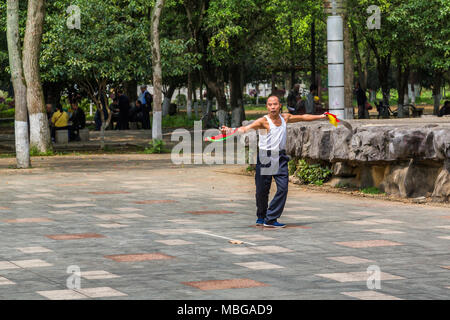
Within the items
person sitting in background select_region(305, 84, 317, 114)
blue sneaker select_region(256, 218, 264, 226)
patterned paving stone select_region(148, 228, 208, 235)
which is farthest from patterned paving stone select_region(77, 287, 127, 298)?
person sitting in background select_region(305, 84, 317, 114)

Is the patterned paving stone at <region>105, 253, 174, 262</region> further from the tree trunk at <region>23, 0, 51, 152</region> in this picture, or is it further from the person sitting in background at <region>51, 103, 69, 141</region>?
the person sitting in background at <region>51, 103, 69, 141</region>

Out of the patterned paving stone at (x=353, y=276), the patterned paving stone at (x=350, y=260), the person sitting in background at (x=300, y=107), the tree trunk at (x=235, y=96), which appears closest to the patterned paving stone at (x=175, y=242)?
the patterned paving stone at (x=350, y=260)

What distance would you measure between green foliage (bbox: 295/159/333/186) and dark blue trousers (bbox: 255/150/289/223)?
4.45 metres

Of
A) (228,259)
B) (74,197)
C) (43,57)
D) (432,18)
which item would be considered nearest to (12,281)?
(228,259)

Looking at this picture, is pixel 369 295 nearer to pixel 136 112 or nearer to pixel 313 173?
pixel 313 173

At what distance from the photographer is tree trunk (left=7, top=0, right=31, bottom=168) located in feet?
60.4

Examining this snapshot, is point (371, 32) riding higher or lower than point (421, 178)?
higher

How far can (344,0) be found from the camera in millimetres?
14961

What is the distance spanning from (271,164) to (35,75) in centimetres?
1274

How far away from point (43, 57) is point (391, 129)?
503 inches

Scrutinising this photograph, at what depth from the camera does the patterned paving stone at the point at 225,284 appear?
6.61 meters

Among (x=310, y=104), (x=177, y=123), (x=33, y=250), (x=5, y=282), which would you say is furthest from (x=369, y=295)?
(x=177, y=123)

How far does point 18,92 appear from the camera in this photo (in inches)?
757
